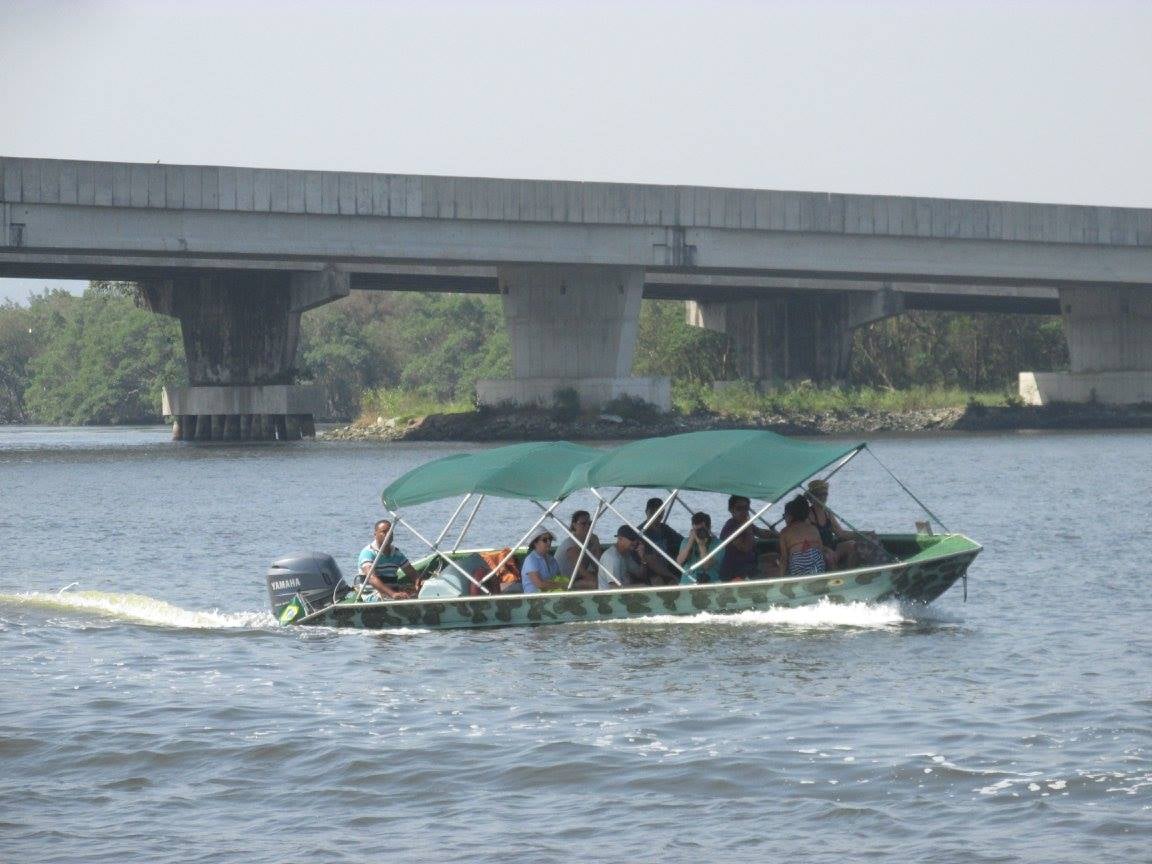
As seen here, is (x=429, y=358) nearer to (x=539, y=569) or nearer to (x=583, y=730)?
(x=539, y=569)

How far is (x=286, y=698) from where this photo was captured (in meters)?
18.8

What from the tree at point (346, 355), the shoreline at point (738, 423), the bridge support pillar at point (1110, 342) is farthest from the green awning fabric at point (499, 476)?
the tree at point (346, 355)

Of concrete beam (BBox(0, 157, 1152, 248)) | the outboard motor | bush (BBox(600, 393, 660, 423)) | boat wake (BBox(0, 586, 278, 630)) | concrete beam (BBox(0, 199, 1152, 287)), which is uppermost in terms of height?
concrete beam (BBox(0, 157, 1152, 248))

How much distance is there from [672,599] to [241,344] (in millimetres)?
59909

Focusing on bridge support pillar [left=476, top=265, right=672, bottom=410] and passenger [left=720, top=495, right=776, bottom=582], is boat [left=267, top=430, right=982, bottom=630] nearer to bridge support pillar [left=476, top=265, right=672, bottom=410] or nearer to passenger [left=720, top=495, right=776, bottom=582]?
passenger [left=720, top=495, right=776, bottom=582]

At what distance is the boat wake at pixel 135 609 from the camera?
2473 centimetres

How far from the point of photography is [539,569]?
23703 millimetres

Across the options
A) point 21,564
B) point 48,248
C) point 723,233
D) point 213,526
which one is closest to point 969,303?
point 723,233

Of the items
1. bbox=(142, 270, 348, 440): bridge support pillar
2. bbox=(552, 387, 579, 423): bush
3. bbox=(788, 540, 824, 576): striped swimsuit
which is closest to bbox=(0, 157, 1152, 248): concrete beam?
bbox=(552, 387, 579, 423): bush

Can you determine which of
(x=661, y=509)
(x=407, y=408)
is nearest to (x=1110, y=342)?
(x=407, y=408)

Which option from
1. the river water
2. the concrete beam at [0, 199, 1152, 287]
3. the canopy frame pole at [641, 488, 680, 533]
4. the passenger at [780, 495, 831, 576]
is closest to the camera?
the river water

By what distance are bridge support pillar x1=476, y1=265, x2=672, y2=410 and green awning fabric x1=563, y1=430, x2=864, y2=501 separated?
4879cm

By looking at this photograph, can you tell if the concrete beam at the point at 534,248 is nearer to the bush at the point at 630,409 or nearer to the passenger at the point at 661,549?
the bush at the point at 630,409

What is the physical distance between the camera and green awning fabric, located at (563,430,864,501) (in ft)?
74.4
